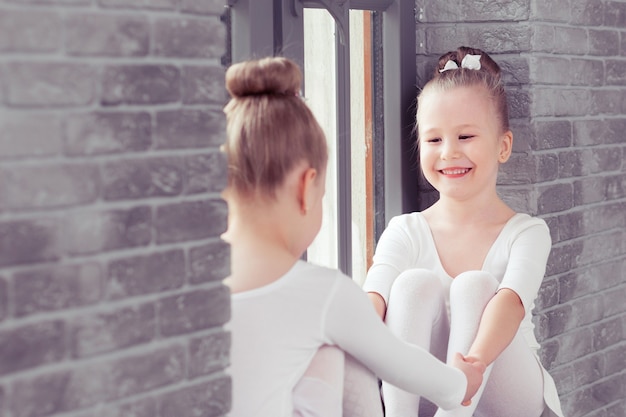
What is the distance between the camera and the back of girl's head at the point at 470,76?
2781 millimetres

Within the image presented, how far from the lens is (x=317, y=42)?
2811 mm

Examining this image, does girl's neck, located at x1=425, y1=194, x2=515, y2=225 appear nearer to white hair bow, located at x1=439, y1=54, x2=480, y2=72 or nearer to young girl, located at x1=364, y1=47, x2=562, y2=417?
young girl, located at x1=364, y1=47, x2=562, y2=417

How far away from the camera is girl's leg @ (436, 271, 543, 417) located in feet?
8.11

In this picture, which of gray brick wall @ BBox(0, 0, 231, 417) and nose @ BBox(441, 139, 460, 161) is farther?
nose @ BBox(441, 139, 460, 161)

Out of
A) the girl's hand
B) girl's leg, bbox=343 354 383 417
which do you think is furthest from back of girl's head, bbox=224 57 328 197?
the girl's hand

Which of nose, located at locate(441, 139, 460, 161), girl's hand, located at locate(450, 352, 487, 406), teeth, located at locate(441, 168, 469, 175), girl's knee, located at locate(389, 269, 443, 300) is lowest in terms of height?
girl's hand, located at locate(450, 352, 487, 406)

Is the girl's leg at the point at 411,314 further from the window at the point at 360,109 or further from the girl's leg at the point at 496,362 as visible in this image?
the window at the point at 360,109

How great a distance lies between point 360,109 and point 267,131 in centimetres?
116

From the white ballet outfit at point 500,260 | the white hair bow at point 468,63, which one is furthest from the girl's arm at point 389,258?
the white hair bow at point 468,63

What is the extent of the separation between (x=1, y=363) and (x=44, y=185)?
0.26 m

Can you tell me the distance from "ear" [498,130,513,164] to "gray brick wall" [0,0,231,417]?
1.23m

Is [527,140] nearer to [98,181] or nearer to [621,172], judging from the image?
[621,172]

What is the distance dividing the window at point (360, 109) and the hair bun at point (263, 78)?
754 mm

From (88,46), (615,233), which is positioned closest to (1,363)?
(88,46)
